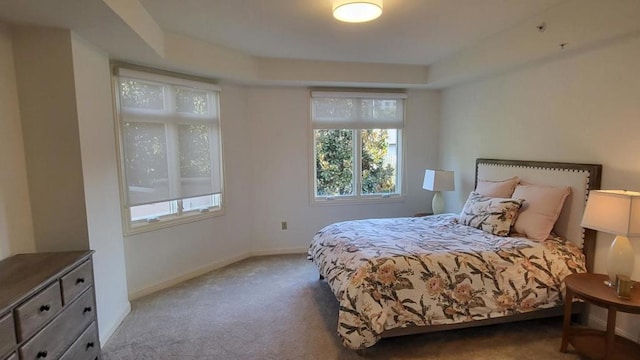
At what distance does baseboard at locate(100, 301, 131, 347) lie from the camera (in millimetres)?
2512

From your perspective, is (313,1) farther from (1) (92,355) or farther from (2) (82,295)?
(1) (92,355)

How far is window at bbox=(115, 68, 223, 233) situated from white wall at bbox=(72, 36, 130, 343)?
0.82 feet

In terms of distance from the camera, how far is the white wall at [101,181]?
2361 millimetres

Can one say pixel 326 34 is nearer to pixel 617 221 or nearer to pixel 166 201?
pixel 166 201

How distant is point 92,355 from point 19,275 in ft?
2.40

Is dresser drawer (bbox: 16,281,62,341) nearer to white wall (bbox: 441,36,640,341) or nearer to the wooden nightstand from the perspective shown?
the wooden nightstand

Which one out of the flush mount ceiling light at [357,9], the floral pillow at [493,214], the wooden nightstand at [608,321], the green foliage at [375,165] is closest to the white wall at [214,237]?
the green foliage at [375,165]

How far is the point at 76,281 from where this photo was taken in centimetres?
197

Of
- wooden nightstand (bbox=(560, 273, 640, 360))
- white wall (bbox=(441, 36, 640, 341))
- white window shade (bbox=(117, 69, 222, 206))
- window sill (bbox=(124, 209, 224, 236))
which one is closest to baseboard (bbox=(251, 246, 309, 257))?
window sill (bbox=(124, 209, 224, 236))

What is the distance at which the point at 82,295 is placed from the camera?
2027mm

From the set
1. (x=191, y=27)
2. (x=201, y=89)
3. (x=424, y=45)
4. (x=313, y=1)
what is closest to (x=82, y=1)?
(x=191, y=27)

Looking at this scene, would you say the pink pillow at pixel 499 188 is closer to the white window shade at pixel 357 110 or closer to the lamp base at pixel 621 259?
the lamp base at pixel 621 259

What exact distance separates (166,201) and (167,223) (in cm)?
25

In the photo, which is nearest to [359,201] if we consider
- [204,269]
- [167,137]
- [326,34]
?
[204,269]
